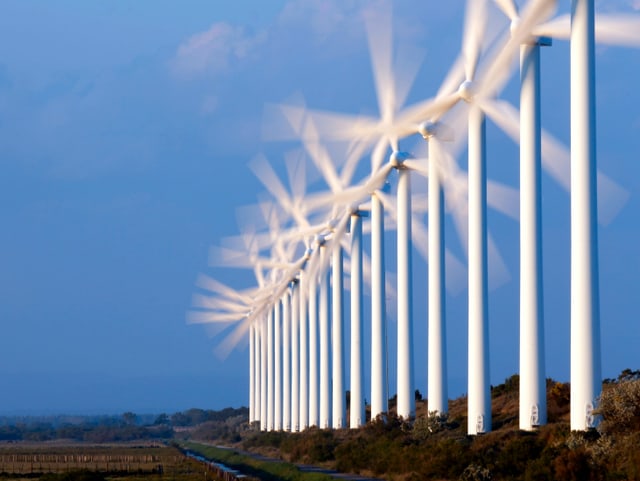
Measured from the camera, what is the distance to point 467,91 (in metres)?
51.8

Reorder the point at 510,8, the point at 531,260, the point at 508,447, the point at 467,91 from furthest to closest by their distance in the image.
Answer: the point at 467,91 → the point at 510,8 → the point at 531,260 → the point at 508,447

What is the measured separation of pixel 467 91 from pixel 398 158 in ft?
48.2

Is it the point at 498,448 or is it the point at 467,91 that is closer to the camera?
the point at 498,448

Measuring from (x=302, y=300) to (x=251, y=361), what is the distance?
2667 inches

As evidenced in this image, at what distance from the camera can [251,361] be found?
578 feet

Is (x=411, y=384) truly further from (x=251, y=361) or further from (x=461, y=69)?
(x=251, y=361)

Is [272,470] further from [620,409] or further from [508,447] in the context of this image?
[620,409]

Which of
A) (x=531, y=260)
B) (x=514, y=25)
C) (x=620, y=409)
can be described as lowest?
(x=620, y=409)

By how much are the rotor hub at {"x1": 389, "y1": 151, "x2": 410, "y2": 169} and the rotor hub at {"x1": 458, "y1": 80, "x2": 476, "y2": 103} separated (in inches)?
544

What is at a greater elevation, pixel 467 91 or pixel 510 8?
pixel 510 8

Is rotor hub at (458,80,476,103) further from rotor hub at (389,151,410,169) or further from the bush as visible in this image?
the bush

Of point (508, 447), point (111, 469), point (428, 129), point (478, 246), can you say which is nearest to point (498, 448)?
point (508, 447)

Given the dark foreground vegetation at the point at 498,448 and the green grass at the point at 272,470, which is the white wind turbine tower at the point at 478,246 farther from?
the green grass at the point at 272,470

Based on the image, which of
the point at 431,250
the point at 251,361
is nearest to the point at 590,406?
the point at 431,250
